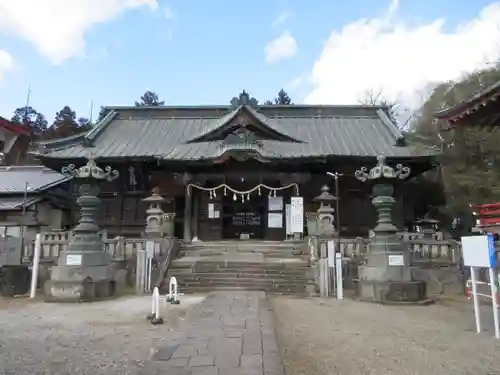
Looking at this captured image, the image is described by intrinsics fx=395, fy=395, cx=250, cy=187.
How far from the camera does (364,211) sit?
19.3 metres

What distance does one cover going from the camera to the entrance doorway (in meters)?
20.6

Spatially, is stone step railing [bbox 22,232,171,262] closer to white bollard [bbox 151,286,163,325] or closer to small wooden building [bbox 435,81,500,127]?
white bollard [bbox 151,286,163,325]

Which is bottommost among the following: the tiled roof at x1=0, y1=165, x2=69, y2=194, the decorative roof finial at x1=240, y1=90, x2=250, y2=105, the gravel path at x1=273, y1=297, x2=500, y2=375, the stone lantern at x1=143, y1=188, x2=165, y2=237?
the gravel path at x1=273, y1=297, x2=500, y2=375

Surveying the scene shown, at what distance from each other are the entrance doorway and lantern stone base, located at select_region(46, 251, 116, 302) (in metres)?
9.86

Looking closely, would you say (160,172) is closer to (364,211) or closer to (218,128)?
(218,128)

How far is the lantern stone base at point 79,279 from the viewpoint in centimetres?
1061

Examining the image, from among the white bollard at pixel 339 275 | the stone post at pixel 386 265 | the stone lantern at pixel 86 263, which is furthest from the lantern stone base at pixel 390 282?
the stone lantern at pixel 86 263

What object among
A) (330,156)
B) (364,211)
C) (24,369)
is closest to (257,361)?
(24,369)

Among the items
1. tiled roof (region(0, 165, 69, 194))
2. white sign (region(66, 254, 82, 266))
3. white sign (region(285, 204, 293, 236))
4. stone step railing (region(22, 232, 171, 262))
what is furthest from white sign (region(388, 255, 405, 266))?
tiled roof (region(0, 165, 69, 194))

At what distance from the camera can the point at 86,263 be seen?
1087 centimetres

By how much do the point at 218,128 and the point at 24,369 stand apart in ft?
53.7

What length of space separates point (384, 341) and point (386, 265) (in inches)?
185

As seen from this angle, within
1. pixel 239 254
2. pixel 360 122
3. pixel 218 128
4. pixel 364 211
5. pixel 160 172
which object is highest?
pixel 360 122

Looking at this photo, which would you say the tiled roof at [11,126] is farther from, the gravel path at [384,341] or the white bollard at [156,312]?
the gravel path at [384,341]
